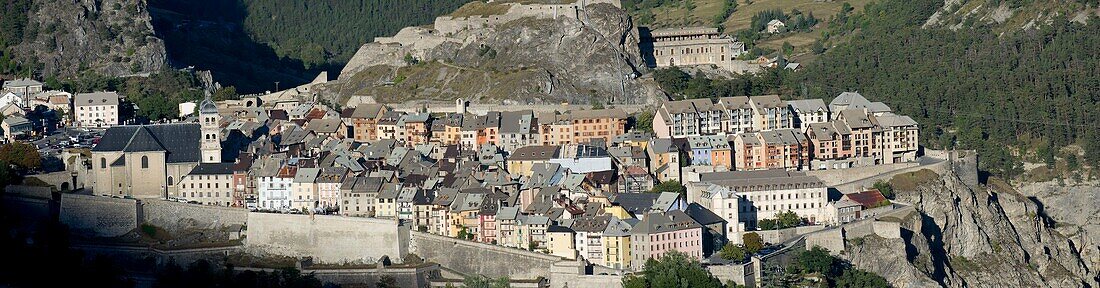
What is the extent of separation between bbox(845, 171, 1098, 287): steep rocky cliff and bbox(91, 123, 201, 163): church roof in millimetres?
29664

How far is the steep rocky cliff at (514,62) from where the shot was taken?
106500 millimetres

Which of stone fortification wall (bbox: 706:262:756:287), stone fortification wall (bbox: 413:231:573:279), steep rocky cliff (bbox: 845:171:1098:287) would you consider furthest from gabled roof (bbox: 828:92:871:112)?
stone fortification wall (bbox: 413:231:573:279)

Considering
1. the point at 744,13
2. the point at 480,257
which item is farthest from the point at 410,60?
the point at 744,13

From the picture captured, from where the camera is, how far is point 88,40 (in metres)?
124

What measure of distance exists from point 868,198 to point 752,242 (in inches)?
381

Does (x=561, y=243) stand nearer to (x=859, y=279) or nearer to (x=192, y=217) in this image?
(x=859, y=279)

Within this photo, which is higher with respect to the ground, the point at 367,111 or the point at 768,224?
the point at 367,111

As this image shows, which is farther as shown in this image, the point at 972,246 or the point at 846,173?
the point at 972,246

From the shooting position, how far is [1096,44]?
122 m

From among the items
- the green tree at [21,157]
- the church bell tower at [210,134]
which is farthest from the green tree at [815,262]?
the green tree at [21,157]

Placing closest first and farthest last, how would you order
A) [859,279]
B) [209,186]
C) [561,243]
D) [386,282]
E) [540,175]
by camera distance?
[561,243], [386,282], [859,279], [540,175], [209,186]

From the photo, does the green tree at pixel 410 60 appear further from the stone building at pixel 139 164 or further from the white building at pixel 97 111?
the stone building at pixel 139 164

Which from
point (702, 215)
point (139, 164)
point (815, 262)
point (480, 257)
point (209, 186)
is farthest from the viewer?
point (139, 164)

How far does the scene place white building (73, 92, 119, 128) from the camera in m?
110
